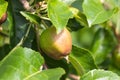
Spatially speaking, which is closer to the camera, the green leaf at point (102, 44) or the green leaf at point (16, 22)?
the green leaf at point (16, 22)

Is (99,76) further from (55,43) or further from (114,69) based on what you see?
(114,69)

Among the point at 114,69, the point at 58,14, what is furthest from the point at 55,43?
the point at 114,69

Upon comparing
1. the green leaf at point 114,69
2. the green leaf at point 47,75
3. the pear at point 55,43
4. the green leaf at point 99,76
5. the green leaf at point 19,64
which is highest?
the pear at point 55,43

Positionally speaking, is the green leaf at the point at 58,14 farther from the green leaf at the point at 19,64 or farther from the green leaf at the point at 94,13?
the green leaf at the point at 19,64

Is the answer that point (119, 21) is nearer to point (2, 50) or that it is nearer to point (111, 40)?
point (111, 40)

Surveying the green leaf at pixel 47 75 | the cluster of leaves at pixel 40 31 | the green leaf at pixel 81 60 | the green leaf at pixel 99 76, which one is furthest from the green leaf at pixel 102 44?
the green leaf at pixel 47 75

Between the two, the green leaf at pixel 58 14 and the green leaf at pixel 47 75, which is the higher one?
the green leaf at pixel 58 14

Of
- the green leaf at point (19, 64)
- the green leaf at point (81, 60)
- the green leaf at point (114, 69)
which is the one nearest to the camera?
the green leaf at point (19, 64)
